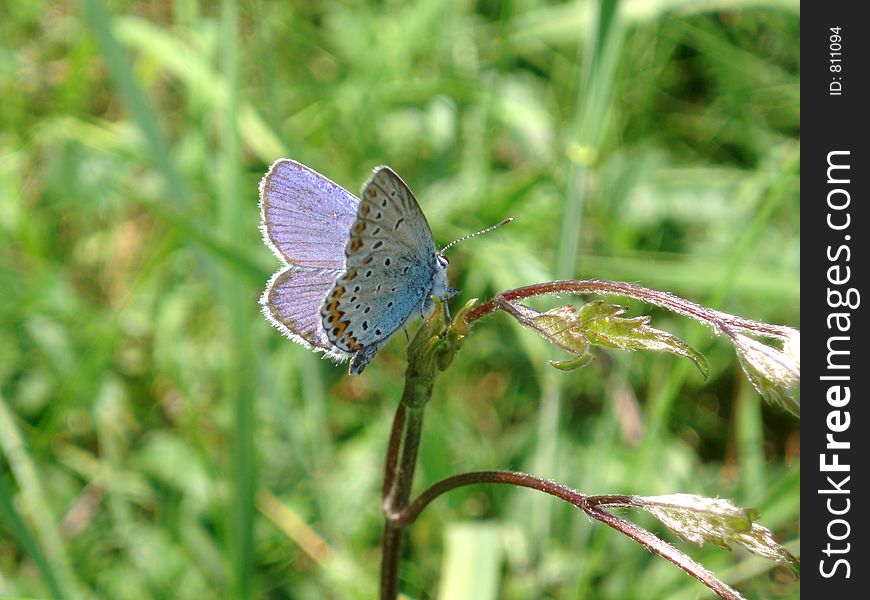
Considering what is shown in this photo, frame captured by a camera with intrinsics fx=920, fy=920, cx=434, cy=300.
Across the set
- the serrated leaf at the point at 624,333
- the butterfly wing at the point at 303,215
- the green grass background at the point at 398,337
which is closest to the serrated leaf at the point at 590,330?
the serrated leaf at the point at 624,333

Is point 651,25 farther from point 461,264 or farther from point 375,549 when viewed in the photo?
point 375,549

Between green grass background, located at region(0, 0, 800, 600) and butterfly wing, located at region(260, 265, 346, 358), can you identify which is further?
green grass background, located at region(0, 0, 800, 600)

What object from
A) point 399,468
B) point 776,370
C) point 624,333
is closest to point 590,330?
point 624,333

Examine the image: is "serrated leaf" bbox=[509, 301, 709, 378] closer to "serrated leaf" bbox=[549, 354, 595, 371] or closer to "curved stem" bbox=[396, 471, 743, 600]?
"serrated leaf" bbox=[549, 354, 595, 371]

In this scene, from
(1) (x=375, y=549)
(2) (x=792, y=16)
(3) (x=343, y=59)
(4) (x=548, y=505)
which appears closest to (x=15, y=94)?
(3) (x=343, y=59)

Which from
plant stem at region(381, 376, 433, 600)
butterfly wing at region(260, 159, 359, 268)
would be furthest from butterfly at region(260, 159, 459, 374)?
plant stem at region(381, 376, 433, 600)
